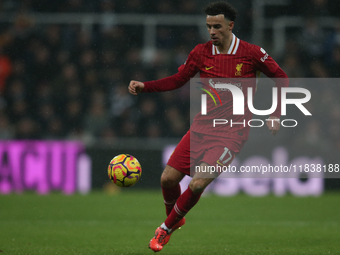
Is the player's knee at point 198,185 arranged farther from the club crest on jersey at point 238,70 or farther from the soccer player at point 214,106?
the club crest on jersey at point 238,70

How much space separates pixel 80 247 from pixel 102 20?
7.82m

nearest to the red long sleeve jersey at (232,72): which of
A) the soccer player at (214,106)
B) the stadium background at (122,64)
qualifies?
the soccer player at (214,106)

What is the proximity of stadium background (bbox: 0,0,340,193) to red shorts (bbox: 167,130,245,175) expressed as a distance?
5579 mm

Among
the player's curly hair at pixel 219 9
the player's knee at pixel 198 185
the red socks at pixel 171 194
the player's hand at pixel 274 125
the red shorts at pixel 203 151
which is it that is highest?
the player's curly hair at pixel 219 9

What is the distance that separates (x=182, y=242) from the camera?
587 centimetres

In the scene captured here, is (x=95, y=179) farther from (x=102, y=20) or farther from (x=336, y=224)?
(x=336, y=224)

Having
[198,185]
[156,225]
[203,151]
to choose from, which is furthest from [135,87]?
[156,225]

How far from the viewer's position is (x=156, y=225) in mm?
7211

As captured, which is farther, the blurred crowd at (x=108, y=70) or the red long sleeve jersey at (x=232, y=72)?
the blurred crowd at (x=108, y=70)

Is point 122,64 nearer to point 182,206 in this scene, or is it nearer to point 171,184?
point 171,184

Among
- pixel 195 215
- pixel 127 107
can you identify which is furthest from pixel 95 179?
pixel 195 215

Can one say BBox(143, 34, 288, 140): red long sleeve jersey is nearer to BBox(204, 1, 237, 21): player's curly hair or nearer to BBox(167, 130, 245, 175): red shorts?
BBox(167, 130, 245, 175): red shorts

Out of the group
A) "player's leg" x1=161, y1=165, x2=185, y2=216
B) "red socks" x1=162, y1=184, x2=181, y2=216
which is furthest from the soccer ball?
"red socks" x1=162, y1=184, x2=181, y2=216

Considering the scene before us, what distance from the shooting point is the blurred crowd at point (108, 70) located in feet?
37.2
